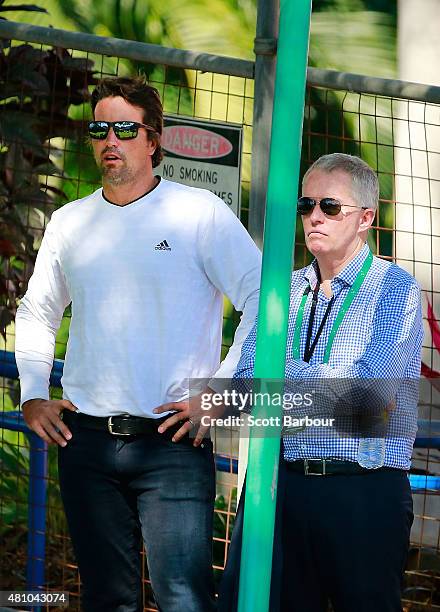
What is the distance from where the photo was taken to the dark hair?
366 centimetres

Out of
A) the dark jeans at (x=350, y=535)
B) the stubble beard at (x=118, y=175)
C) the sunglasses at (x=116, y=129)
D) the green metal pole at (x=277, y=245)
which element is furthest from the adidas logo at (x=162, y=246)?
the green metal pole at (x=277, y=245)

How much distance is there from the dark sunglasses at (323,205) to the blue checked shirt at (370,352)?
5.7 inches

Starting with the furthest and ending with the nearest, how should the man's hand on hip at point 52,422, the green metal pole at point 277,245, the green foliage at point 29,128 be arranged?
the green foliage at point 29,128 < the man's hand on hip at point 52,422 < the green metal pole at point 277,245

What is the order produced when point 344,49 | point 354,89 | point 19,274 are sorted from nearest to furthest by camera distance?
point 354,89
point 19,274
point 344,49

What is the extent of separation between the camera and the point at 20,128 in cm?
485

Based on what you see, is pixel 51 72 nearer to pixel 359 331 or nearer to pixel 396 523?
pixel 359 331

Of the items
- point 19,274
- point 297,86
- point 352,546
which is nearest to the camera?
point 297,86

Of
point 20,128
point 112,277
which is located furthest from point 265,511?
point 20,128

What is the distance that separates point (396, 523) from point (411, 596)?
2159 mm

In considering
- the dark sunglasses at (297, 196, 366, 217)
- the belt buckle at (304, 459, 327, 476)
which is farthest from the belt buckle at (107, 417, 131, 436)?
the dark sunglasses at (297, 196, 366, 217)

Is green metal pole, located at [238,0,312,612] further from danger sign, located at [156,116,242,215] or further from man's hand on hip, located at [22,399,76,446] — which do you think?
danger sign, located at [156,116,242,215]

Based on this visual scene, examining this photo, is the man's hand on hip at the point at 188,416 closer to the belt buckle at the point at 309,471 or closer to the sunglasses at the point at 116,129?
the belt buckle at the point at 309,471

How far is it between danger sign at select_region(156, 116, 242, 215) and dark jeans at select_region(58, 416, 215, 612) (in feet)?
3.34

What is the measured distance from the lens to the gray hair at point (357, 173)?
333 cm
